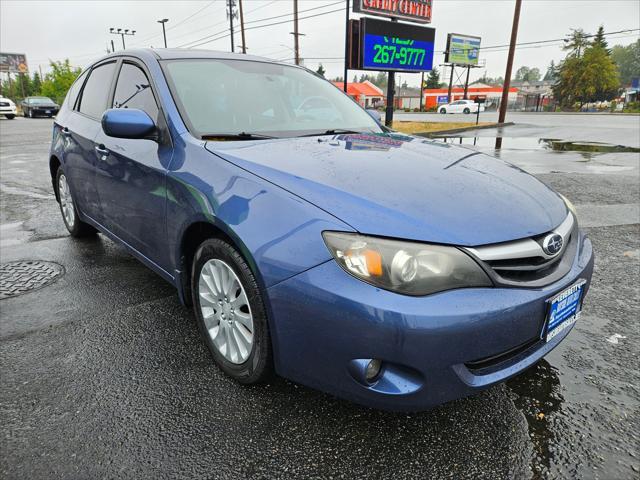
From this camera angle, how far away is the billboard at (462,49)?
5406 centimetres

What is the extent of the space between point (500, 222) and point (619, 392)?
1.15 metres

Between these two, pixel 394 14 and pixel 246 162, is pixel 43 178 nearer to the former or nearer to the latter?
pixel 246 162

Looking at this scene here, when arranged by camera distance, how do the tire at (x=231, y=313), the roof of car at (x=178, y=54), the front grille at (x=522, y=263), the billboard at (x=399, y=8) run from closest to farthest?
the front grille at (x=522, y=263) → the tire at (x=231, y=313) → the roof of car at (x=178, y=54) → the billboard at (x=399, y=8)

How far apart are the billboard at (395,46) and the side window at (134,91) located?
1275 cm

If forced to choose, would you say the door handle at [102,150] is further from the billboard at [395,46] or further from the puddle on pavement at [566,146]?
the billboard at [395,46]

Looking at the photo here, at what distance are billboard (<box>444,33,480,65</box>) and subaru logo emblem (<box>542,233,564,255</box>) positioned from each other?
57.1 meters

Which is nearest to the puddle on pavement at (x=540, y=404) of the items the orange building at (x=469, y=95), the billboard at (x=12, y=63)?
the orange building at (x=469, y=95)

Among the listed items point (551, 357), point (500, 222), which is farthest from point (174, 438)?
point (551, 357)

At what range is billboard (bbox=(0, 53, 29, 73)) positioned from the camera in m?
72.9

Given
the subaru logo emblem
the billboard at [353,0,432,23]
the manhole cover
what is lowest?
the manhole cover

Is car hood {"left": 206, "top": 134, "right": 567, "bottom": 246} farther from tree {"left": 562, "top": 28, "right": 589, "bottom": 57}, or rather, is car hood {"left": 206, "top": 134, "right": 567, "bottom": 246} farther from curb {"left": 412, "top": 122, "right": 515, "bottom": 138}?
tree {"left": 562, "top": 28, "right": 589, "bottom": 57}

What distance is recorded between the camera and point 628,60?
404 ft

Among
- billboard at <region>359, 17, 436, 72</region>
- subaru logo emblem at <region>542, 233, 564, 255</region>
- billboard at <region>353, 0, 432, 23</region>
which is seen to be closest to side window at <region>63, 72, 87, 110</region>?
subaru logo emblem at <region>542, 233, 564, 255</region>

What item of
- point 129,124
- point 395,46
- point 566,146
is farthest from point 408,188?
point 395,46
